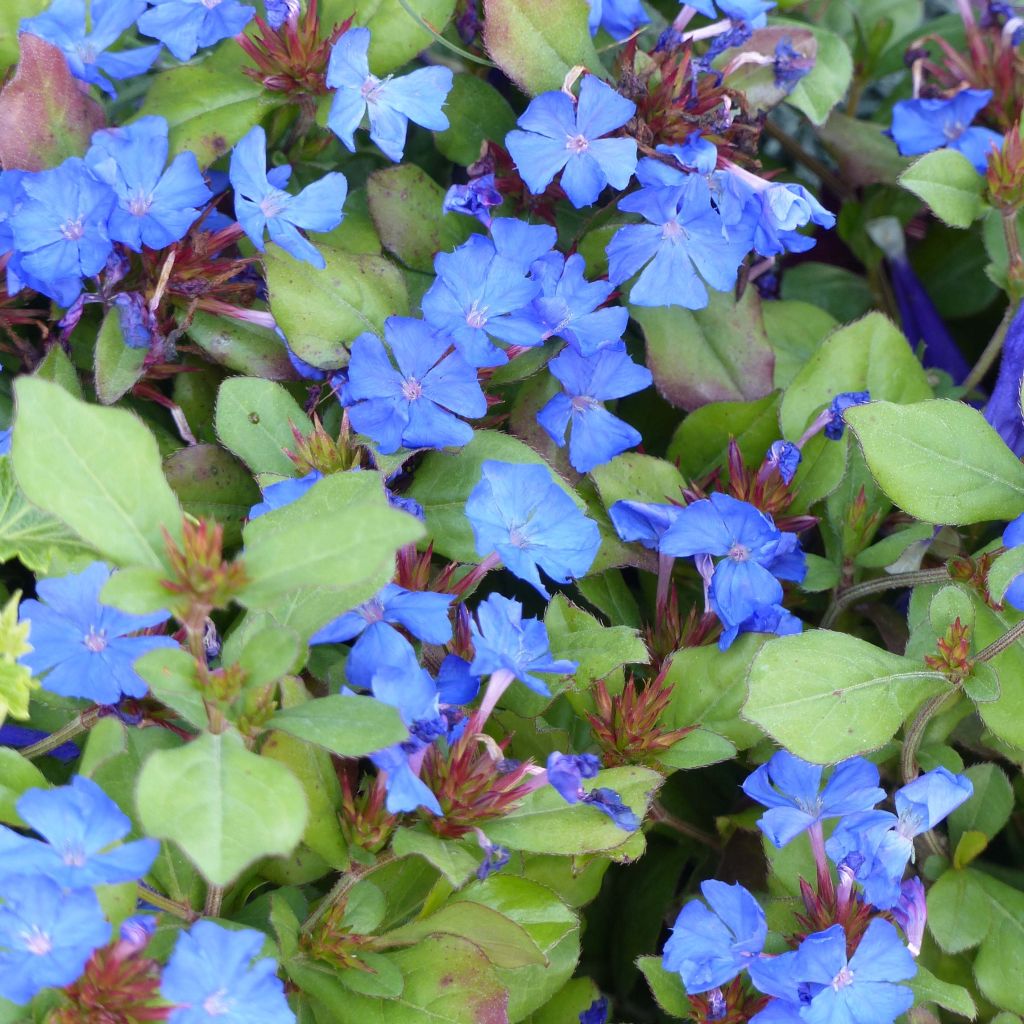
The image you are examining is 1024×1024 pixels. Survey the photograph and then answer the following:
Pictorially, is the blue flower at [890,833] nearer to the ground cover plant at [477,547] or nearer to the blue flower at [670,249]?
the ground cover plant at [477,547]

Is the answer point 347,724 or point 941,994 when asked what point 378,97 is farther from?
point 941,994

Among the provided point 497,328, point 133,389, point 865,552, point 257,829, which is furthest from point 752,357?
point 257,829

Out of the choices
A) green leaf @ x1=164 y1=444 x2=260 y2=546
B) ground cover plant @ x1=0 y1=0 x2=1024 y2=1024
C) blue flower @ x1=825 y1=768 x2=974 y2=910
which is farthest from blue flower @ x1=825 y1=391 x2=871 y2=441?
green leaf @ x1=164 y1=444 x2=260 y2=546

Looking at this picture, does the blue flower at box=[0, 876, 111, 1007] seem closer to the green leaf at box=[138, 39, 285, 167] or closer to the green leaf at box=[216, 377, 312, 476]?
the green leaf at box=[216, 377, 312, 476]

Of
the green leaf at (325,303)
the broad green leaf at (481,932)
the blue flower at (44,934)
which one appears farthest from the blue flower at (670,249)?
the blue flower at (44,934)

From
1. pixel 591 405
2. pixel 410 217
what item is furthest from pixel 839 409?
pixel 410 217

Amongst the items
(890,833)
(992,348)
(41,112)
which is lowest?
(890,833)
